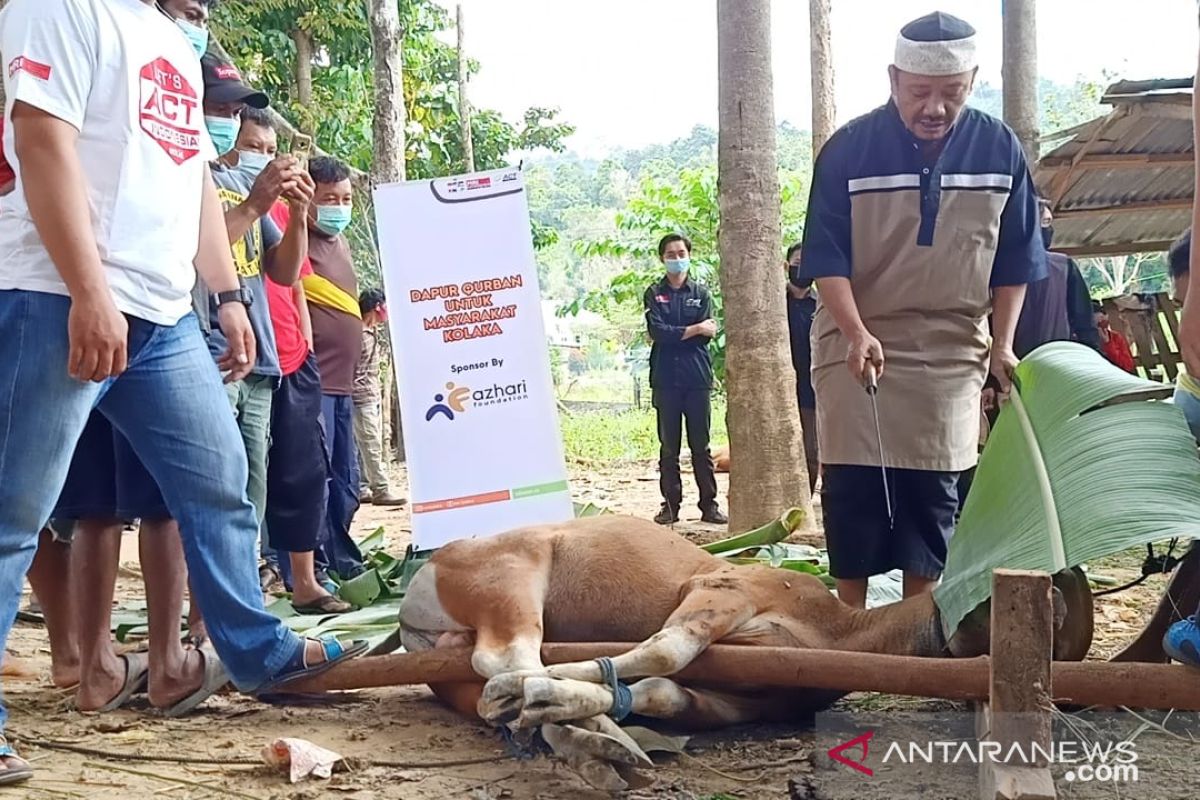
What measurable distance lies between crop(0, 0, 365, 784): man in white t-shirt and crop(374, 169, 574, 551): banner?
8.02 feet

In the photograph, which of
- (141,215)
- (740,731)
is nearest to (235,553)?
(141,215)

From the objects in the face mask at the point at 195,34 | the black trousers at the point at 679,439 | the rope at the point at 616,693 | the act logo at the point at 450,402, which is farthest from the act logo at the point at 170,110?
the black trousers at the point at 679,439

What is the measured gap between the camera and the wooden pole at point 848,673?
8.72 feet

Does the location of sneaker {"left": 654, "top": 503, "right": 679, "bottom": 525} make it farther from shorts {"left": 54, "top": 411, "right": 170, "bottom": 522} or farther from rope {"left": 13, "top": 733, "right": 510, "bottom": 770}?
rope {"left": 13, "top": 733, "right": 510, "bottom": 770}

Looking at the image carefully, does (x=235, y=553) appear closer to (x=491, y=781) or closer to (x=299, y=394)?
(x=491, y=781)

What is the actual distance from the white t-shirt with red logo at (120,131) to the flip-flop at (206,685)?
114 centimetres

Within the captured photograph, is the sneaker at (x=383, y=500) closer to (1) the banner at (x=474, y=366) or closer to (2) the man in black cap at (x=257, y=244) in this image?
(1) the banner at (x=474, y=366)

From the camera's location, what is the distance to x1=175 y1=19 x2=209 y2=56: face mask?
12.2ft

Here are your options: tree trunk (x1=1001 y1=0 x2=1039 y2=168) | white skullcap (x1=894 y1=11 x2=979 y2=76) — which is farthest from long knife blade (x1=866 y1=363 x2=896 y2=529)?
tree trunk (x1=1001 y1=0 x2=1039 y2=168)

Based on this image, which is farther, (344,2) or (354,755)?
(344,2)

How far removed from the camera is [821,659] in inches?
118

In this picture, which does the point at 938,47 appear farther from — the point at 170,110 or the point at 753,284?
the point at 753,284

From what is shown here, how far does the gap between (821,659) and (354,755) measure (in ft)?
4.27

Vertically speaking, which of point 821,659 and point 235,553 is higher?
point 235,553
